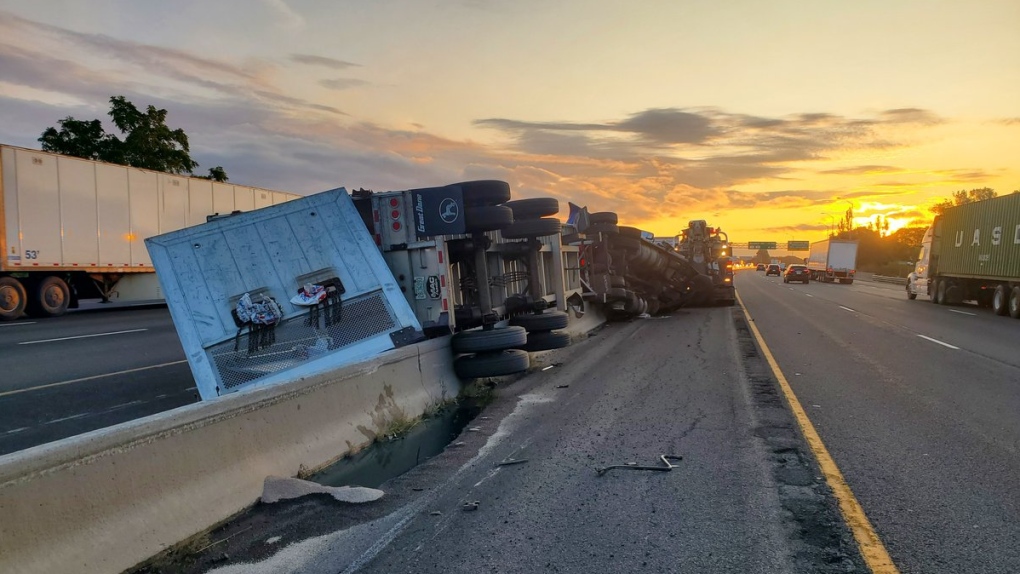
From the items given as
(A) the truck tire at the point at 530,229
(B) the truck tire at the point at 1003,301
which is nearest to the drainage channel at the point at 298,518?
(A) the truck tire at the point at 530,229

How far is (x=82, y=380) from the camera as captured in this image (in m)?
9.15

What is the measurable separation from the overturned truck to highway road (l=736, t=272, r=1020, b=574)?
4.09 meters

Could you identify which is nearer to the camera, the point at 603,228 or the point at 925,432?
the point at 925,432

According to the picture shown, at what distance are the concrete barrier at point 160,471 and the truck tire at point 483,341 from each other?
2.17 meters

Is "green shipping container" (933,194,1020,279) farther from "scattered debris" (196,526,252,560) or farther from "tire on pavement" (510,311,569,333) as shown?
"scattered debris" (196,526,252,560)

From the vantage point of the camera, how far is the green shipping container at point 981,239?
74.4 feet

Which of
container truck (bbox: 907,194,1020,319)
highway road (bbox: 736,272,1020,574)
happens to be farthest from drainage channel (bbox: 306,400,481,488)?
→ container truck (bbox: 907,194,1020,319)

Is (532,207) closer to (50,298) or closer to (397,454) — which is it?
(397,454)

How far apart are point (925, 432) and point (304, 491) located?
5771 mm

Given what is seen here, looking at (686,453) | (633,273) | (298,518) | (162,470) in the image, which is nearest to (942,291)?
(633,273)

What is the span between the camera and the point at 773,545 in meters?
3.96

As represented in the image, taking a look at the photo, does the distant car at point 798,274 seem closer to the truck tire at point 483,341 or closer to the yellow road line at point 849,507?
the yellow road line at point 849,507

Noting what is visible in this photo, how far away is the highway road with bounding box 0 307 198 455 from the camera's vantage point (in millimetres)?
7031

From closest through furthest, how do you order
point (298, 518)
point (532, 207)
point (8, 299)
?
point (298, 518)
point (532, 207)
point (8, 299)
